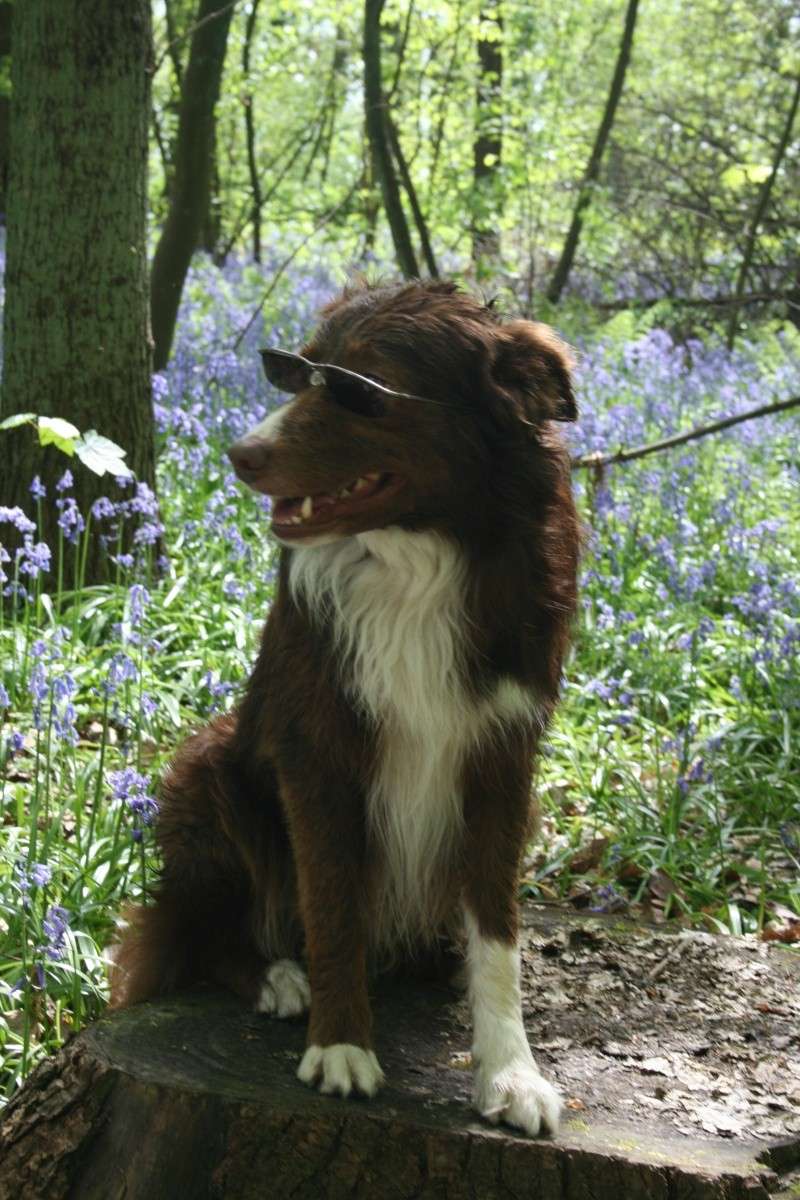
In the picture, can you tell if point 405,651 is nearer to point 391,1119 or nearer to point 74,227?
point 391,1119

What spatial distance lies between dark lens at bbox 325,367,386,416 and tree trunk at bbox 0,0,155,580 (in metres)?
3.12

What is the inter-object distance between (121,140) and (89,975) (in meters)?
3.42

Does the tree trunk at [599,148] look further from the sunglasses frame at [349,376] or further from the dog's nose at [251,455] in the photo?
the dog's nose at [251,455]

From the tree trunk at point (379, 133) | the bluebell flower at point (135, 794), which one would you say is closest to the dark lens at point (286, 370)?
the bluebell flower at point (135, 794)

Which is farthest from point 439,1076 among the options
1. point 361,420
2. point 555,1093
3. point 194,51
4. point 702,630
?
point 194,51

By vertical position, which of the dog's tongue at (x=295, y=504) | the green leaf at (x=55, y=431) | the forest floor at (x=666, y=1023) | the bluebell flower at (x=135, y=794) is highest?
the green leaf at (x=55, y=431)

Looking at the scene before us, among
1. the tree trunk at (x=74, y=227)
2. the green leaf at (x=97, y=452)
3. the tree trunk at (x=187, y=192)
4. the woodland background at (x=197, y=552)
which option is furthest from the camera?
the tree trunk at (x=187, y=192)

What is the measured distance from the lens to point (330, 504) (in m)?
2.62

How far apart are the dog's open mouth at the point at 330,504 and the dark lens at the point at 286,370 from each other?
→ 26 cm

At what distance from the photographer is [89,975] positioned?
3422mm

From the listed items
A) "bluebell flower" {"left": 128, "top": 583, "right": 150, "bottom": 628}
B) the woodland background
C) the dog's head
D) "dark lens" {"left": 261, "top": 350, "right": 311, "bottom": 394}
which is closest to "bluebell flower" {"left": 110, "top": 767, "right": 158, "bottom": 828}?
the woodland background

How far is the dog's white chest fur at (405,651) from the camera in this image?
9.07 feet

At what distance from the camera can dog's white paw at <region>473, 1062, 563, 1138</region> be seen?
2484 millimetres

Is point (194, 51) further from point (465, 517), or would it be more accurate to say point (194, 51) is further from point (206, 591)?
point (465, 517)
